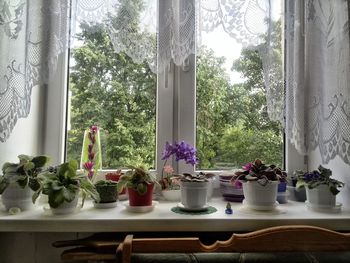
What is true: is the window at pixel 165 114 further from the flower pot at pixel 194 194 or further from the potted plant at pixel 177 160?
the flower pot at pixel 194 194

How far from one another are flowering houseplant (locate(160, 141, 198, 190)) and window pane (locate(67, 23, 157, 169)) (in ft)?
0.39

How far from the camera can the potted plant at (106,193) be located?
979 millimetres

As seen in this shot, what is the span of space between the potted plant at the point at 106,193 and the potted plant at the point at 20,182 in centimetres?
22

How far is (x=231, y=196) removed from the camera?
3.61 ft

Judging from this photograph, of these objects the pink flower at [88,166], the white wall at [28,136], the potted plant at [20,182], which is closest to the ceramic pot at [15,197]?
the potted plant at [20,182]

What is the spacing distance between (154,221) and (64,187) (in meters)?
0.33

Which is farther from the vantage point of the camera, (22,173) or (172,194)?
(172,194)

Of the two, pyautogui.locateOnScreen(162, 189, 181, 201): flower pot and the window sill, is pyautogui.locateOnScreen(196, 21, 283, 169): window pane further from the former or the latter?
the window sill

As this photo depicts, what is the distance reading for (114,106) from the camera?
Result: 118 centimetres

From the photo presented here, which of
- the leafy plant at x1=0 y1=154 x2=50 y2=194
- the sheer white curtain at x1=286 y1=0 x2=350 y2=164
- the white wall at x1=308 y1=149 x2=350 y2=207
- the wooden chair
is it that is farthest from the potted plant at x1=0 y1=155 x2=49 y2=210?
the white wall at x1=308 y1=149 x2=350 y2=207

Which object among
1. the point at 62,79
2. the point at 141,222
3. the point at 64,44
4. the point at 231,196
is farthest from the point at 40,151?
the point at 231,196

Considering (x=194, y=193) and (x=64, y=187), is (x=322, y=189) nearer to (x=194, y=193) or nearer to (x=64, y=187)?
(x=194, y=193)

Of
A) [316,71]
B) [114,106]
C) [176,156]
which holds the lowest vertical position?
[176,156]

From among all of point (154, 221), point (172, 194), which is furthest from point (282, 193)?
point (154, 221)
